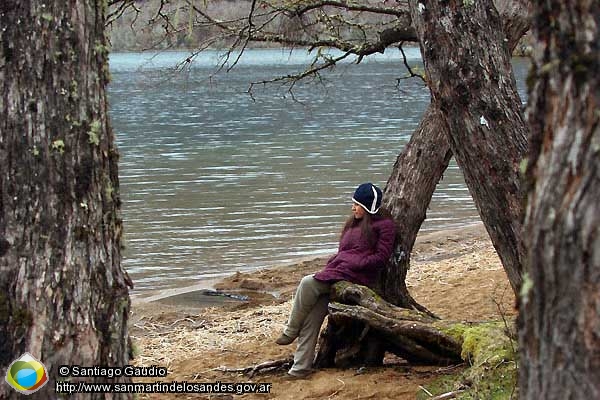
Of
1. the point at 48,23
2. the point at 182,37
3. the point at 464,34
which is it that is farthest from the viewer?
the point at 182,37

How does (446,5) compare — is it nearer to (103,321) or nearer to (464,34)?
(464,34)

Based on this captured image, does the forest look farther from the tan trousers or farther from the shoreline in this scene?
the shoreline

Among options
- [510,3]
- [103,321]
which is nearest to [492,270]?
[510,3]

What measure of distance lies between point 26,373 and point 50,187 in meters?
0.67

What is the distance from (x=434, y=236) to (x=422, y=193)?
794 centimetres

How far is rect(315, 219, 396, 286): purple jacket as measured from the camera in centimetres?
693

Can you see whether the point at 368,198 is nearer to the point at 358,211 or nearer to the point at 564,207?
the point at 358,211

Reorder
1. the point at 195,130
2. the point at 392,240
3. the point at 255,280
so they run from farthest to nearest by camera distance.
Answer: the point at 195,130, the point at 255,280, the point at 392,240

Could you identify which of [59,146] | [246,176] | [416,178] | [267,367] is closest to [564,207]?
[59,146]

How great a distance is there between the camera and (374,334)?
652 centimetres

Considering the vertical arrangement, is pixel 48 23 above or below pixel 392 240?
above

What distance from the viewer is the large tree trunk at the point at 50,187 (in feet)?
10.4

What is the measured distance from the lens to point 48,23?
Answer: 317cm

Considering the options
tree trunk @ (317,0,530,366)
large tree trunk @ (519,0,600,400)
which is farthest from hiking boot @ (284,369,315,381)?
large tree trunk @ (519,0,600,400)
